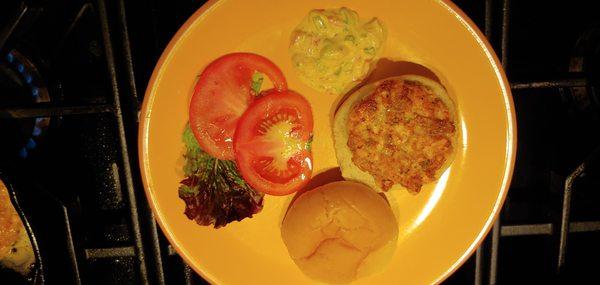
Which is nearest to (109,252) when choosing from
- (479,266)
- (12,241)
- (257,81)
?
(12,241)

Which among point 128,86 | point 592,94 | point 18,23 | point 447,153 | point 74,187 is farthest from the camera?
point 74,187

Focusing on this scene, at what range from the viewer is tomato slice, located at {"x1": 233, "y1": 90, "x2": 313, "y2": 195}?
6.25 feet

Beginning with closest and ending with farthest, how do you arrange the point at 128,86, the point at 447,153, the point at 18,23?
the point at 18,23 < the point at 447,153 < the point at 128,86

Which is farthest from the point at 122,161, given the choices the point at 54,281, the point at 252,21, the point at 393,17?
the point at 393,17

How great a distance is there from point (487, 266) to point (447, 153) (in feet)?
2.78

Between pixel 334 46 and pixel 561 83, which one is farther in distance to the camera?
pixel 561 83

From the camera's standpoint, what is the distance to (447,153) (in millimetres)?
2012

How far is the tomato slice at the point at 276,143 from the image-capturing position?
1905 mm

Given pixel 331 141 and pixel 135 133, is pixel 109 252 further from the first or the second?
pixel 331 141

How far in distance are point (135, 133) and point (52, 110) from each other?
0.45 m

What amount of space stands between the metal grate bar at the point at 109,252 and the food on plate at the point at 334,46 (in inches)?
60.1

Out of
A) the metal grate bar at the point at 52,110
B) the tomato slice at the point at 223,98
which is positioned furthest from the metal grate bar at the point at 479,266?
the metal grate bar at the point at 52,110

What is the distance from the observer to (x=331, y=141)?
216 centimetres

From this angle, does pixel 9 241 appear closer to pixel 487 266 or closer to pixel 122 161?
pixel 122 161
